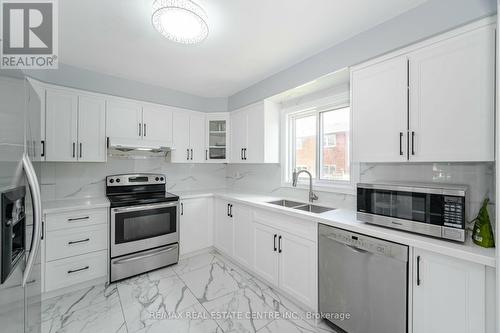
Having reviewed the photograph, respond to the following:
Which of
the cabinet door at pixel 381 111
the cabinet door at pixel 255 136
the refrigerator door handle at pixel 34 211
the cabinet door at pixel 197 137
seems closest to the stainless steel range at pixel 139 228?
the cabinet door at pixel 197 137

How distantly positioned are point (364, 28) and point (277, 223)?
1920 mm

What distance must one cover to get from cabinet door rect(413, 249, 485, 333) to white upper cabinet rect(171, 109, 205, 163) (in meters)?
2.91

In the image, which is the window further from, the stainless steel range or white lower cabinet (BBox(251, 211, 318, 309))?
the stainless steel range

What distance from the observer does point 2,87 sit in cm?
84

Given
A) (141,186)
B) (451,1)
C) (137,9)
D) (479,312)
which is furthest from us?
(141,186)

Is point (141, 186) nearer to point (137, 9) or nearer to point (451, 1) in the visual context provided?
point (137, 9)

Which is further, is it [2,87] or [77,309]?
[77,309]

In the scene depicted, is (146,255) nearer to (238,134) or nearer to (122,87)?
(238,134)

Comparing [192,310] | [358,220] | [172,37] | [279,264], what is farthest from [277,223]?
[172,37]

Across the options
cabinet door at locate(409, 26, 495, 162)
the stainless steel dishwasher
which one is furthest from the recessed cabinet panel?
cabinet door at locate(409, 26, 495, 162)

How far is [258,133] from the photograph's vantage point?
9.45ft

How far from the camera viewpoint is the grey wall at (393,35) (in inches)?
49.8
